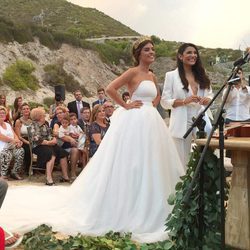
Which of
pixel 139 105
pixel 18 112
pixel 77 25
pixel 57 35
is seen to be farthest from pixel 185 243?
pixel 77 25

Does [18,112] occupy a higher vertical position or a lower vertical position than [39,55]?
lower

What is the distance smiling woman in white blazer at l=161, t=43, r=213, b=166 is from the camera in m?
5.34

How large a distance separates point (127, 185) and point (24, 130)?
4827 millimetres

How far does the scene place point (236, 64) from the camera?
3.06m

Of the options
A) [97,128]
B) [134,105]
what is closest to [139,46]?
[134,105]

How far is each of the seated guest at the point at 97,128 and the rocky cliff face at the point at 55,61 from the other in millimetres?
24136

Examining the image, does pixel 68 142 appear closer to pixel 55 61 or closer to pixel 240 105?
pixel 240 105

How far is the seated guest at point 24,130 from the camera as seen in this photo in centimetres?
939

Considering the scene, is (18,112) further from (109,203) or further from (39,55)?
(39,55)

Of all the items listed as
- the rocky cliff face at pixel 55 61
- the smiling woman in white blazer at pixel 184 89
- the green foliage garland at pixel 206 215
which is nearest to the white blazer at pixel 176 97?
the smiling woman in white blazer at pixel 184 89

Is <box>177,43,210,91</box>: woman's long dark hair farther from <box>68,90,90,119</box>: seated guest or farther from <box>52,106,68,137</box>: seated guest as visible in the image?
<box>68,90,90,119</box>: seated guest

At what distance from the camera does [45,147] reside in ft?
29.9

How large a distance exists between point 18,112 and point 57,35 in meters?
36.5

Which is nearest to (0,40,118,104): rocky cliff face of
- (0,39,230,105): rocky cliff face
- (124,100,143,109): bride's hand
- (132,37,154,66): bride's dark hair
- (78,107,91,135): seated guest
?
(0,39,230,105): rocky cliff face
